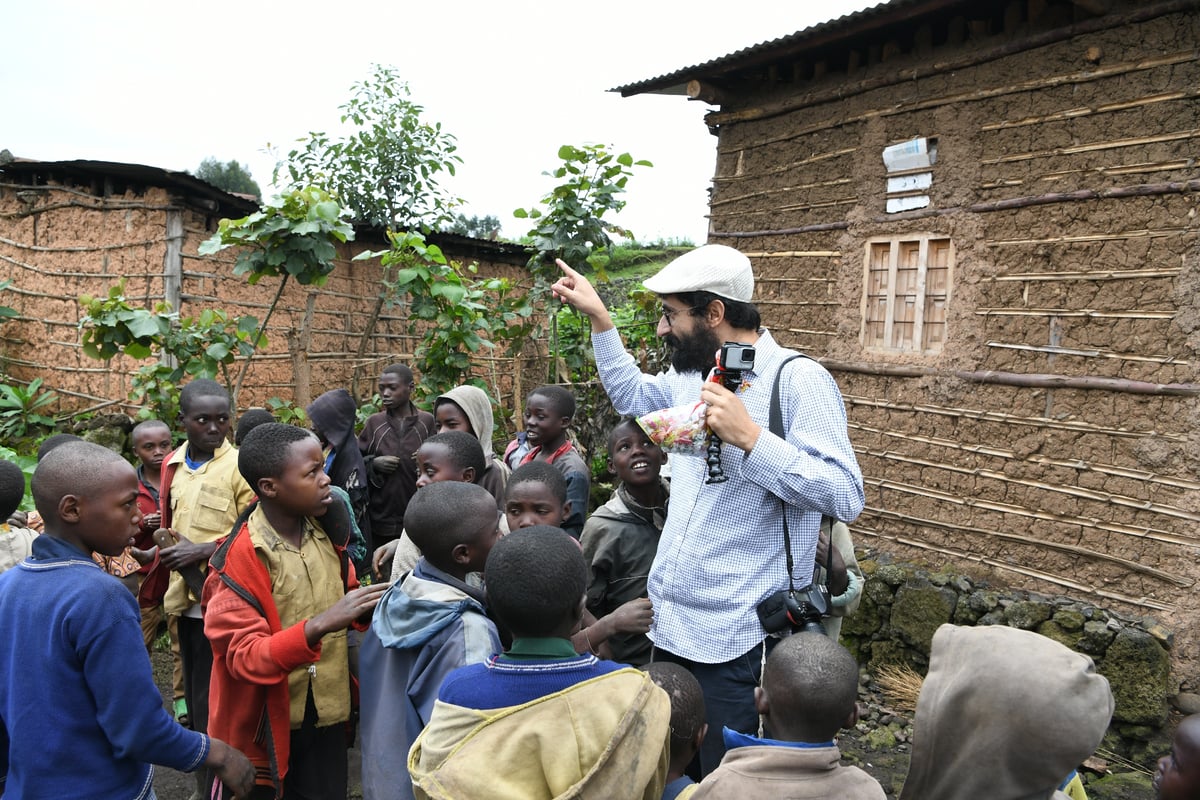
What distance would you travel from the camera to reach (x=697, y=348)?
241 centimetres

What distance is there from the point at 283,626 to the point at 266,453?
542mm

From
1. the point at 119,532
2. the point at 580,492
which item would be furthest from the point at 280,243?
the point at 119,532

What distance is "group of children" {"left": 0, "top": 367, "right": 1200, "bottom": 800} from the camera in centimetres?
163

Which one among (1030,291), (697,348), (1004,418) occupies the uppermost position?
(1030,291)

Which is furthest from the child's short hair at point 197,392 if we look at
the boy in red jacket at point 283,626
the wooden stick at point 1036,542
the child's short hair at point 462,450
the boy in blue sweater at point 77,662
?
the wooden stick at point 1036,542

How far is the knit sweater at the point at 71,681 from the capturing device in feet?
6.48

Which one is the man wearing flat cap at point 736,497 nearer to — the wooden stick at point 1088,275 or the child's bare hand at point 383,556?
the child's bare hand at point 383,556

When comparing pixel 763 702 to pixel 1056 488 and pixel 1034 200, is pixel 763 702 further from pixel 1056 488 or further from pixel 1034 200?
pixel 1034 200

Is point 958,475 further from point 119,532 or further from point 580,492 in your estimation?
point 119,532

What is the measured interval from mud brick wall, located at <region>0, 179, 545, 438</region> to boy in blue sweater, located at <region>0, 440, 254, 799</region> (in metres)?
5.79

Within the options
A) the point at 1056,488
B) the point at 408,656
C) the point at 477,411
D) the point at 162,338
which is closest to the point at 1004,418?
the point at 1056,488

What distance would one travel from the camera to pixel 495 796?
1.55 m

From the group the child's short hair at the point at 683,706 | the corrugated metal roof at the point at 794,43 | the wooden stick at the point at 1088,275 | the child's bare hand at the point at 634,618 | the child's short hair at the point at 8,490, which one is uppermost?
the corrugated metal roof at the point at 794,43

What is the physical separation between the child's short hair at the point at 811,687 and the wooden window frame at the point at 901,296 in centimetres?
447
